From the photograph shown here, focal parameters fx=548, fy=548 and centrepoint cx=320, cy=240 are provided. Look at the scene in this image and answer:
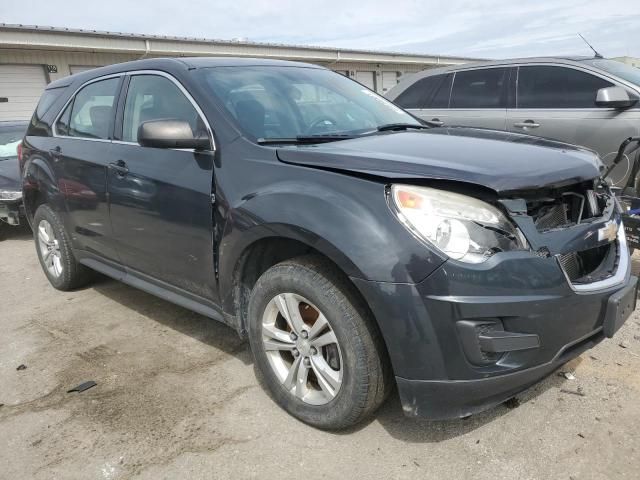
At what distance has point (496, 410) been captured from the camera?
2.65m

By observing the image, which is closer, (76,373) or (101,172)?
(76,373)

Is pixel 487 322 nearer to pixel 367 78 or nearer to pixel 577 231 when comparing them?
pixel 577 231

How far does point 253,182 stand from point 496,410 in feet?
5.28

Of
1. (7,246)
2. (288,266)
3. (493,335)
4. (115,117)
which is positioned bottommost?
(7,246)

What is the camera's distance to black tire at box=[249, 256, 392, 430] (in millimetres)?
2262

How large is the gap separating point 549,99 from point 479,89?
815 millimetres

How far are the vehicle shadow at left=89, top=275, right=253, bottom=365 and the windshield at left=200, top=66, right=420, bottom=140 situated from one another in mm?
1430

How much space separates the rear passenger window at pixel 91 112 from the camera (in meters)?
3.79

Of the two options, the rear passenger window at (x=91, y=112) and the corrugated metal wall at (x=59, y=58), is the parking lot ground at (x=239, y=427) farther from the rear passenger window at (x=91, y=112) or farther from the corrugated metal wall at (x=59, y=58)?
the corrugated metal wall at (x=59, y=58)

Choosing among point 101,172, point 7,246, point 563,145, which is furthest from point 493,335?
point 7,246

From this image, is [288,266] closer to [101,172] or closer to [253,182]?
[253,182]

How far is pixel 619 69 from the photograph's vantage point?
5488 mm

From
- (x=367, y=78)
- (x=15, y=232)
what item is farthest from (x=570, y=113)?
(x=367, y=78)

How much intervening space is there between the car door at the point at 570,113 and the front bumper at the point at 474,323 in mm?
3579
